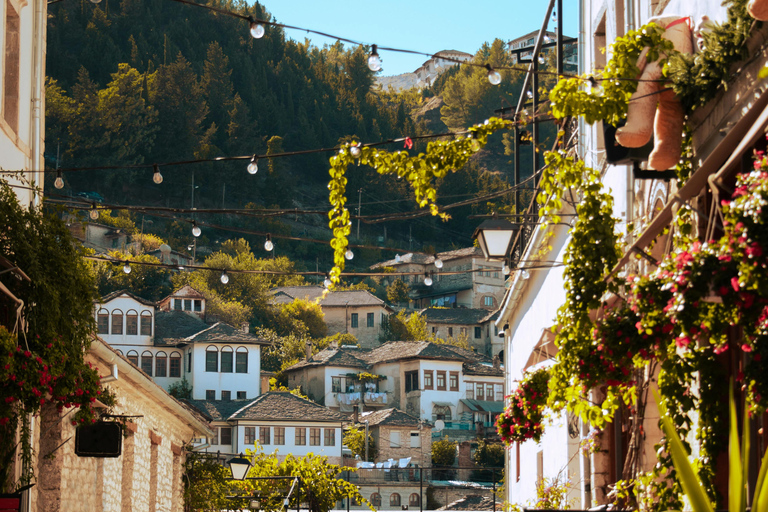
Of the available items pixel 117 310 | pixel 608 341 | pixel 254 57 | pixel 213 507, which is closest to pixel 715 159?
pixel 608 341

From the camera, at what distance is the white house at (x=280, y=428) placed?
53.4 metres

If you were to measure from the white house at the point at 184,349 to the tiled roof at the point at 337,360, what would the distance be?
815 cm

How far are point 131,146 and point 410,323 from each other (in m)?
42.5

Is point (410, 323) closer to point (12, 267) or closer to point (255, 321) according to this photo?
point (255, 321)

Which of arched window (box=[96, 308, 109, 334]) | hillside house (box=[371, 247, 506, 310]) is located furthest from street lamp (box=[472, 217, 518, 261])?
hillside house (box=[371, 247, 506, 310])

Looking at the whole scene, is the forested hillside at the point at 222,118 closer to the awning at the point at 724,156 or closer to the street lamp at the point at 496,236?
the street lamp at the point at 496,236

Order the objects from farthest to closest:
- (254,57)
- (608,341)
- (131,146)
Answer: (254,57) → (131,146) → (608,341)

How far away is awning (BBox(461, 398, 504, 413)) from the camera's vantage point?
6669cm

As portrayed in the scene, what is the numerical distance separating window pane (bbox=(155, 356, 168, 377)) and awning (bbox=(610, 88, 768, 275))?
59999mm

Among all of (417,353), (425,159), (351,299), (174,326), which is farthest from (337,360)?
(425,159)

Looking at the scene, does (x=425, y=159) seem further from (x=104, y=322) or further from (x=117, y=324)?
(x=104, y=322)

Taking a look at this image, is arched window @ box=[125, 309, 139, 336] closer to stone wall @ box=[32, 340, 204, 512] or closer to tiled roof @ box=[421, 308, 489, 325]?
tiled roof @ box=[421, 308, 489, 325]

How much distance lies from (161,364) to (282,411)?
12.4m

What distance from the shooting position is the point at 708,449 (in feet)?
16.5
